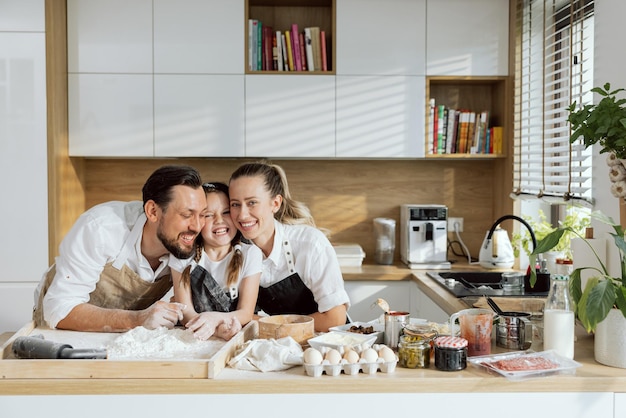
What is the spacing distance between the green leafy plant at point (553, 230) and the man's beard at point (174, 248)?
171 cm

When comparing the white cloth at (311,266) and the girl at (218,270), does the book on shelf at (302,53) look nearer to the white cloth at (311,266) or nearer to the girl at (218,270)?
the white cloth at (311,266)

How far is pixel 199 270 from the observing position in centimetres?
239

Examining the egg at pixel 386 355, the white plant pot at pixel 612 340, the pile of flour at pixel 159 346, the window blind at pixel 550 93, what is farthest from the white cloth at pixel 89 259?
the window blind at pixel 550 93

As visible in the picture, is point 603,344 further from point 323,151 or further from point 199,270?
point 323,151

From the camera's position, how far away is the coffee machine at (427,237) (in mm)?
4273

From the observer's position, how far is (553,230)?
3.41 metres

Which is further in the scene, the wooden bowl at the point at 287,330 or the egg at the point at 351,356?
the wooden bowl at the point at 287,330

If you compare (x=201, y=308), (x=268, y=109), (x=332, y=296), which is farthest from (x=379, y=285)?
(x=201, y=308)

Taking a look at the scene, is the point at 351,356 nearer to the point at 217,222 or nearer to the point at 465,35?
the point at 217,222

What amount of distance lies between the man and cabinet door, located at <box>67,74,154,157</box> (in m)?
1.80

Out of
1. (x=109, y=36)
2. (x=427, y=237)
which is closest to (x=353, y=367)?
(x=427, y=237)

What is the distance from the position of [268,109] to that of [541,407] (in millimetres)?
2743

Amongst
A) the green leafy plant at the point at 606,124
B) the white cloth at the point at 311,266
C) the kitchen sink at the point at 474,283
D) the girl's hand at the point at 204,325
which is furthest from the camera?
the kitchen sink at the point at 474,283

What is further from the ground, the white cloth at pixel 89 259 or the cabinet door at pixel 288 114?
the cabinet door at pixel 288 114
